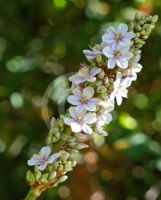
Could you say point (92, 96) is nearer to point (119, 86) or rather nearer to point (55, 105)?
point (119, 86)

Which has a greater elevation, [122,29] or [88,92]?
[122,29]

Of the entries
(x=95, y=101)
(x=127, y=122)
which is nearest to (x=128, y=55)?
(x=95, y=101)

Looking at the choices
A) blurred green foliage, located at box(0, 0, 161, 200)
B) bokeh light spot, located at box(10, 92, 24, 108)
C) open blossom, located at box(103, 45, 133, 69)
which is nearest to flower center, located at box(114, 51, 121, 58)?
open blossom, located at box(103, 45, 133, 69)

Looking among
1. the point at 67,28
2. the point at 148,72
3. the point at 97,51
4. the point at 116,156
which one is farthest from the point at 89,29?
the point at 97,51

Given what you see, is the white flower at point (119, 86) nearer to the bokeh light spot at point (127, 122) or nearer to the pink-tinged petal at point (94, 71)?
the pink-tinged petal at point (94, 71)

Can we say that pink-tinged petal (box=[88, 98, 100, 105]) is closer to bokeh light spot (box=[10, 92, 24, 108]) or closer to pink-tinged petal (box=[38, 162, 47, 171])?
pink-tinged petal (box=[38, 162, 47, 171])

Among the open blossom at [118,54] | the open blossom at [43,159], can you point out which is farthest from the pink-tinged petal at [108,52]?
the open blossom at [43,159]

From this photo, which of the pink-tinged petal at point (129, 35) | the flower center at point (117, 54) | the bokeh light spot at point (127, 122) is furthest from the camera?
the bokeh light spot at point (127, 122)

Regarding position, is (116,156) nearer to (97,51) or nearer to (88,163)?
(88,163)
